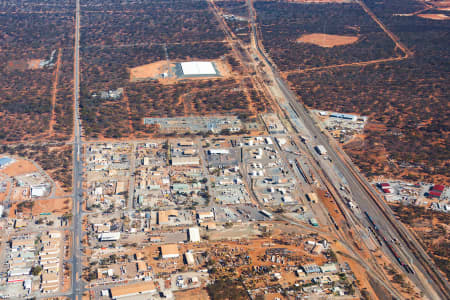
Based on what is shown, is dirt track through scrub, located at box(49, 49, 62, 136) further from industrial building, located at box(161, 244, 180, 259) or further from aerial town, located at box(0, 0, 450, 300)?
industrial building, located at box(161, 244, 180, 259)

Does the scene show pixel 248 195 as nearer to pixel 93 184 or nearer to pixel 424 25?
pixel 93 184

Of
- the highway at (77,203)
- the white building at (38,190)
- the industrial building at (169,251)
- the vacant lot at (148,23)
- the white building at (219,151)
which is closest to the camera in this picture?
the highway at (77,203)

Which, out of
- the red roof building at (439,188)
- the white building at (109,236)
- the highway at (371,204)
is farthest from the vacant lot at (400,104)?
the white building at (109,236)

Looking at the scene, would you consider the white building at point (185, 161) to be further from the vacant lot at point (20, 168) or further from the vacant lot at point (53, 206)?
the vacant lot at point (20, 168)

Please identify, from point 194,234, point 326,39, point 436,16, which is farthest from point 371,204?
point 436,16

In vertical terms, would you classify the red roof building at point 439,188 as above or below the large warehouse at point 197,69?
below

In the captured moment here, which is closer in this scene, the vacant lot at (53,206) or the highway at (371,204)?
the highway at (371,204)

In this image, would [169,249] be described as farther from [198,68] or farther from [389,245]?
[198,68]
